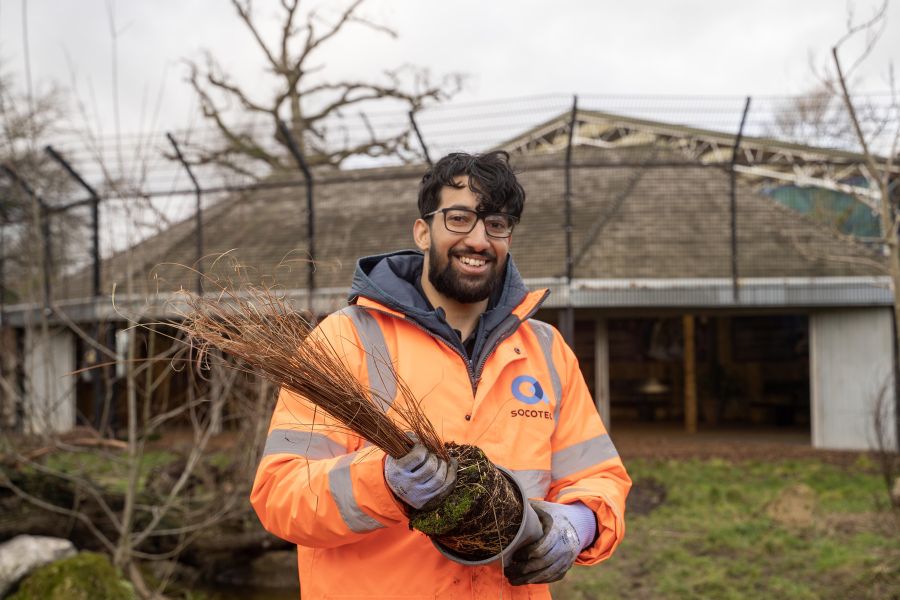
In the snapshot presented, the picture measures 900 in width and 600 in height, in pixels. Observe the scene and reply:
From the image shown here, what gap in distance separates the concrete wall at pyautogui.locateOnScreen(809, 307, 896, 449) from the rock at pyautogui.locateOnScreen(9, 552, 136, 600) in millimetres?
9110

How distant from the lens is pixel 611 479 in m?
2.21

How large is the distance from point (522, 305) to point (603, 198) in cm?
1110

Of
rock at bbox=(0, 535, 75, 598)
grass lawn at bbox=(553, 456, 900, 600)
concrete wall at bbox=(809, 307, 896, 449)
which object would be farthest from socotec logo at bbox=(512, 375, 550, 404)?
concrete wall at bbox=(809, 307, 896, 449)

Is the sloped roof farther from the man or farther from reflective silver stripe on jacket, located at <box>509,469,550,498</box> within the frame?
reflective silver stripe on jacket, located at <box>509,469,550,498</box>

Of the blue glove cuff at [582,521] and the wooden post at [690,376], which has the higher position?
the blue glove cuff at [582,521]

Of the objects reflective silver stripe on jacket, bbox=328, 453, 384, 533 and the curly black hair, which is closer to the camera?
reflective silver stripe on jacket, bbox=328, 453, 384, 533

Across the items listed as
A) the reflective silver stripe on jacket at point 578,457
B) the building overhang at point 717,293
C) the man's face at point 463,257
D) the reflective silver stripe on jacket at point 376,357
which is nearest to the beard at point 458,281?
the man's face at point 463,257

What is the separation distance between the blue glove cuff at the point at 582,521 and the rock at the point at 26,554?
14.8 feet

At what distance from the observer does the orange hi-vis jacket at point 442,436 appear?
1827 millimetres

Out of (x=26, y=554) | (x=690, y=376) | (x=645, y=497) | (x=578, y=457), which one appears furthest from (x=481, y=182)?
(x=690, y=376)

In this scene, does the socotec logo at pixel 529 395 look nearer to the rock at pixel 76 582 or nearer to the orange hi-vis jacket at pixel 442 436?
the orange hi-vis jacket at pixel 442 436

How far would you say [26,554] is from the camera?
529 centimetres

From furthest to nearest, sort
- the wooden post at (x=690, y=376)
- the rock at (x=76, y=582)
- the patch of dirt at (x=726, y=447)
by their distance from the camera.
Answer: the wooden post at (x=690, y=376) → the patch of dirt at (x=726, y=447) → the rock at (x=76, y=582)

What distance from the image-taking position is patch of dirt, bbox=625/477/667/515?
310 inches
